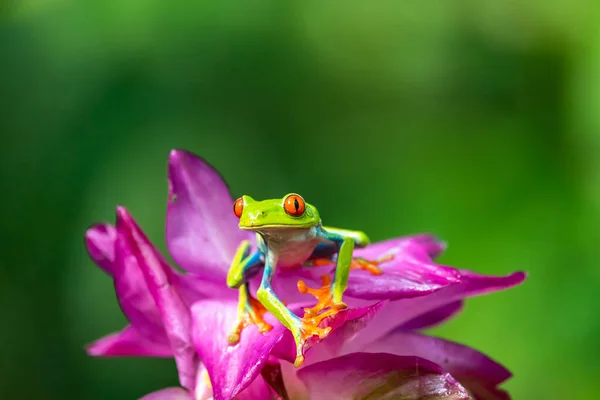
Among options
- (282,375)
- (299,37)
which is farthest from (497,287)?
(299,37)

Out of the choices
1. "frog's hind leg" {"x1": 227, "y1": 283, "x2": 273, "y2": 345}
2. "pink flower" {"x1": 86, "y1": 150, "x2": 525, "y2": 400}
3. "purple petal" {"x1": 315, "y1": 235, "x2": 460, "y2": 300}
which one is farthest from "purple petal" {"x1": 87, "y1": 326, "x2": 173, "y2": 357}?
"purple petal" {"x1": 315, "y1": 235, "x2": 460, "y2": 300}

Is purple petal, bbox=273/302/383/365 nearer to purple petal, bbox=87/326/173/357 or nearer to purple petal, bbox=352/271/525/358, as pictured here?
purple petal, bbox=352/271/525/358

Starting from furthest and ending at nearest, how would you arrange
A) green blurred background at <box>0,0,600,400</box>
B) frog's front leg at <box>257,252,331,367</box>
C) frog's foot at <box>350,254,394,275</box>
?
1. green blurred background at <box>0,0,600,400</box>
2. frog's foot at <box>350,254,394,275</box>
3. frog's front leg at <box>257,252,331,367</box>

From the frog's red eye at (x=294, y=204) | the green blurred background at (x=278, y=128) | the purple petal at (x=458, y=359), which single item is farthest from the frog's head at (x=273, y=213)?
the green blurred background at (x=278, y=128)

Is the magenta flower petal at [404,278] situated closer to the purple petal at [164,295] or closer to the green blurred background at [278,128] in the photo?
the purple petal at [164,295]

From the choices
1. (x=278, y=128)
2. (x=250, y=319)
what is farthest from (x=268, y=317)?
(x=278, y=128)

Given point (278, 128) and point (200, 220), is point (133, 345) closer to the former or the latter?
point (200, 220)

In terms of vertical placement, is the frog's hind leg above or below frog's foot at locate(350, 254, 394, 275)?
below
